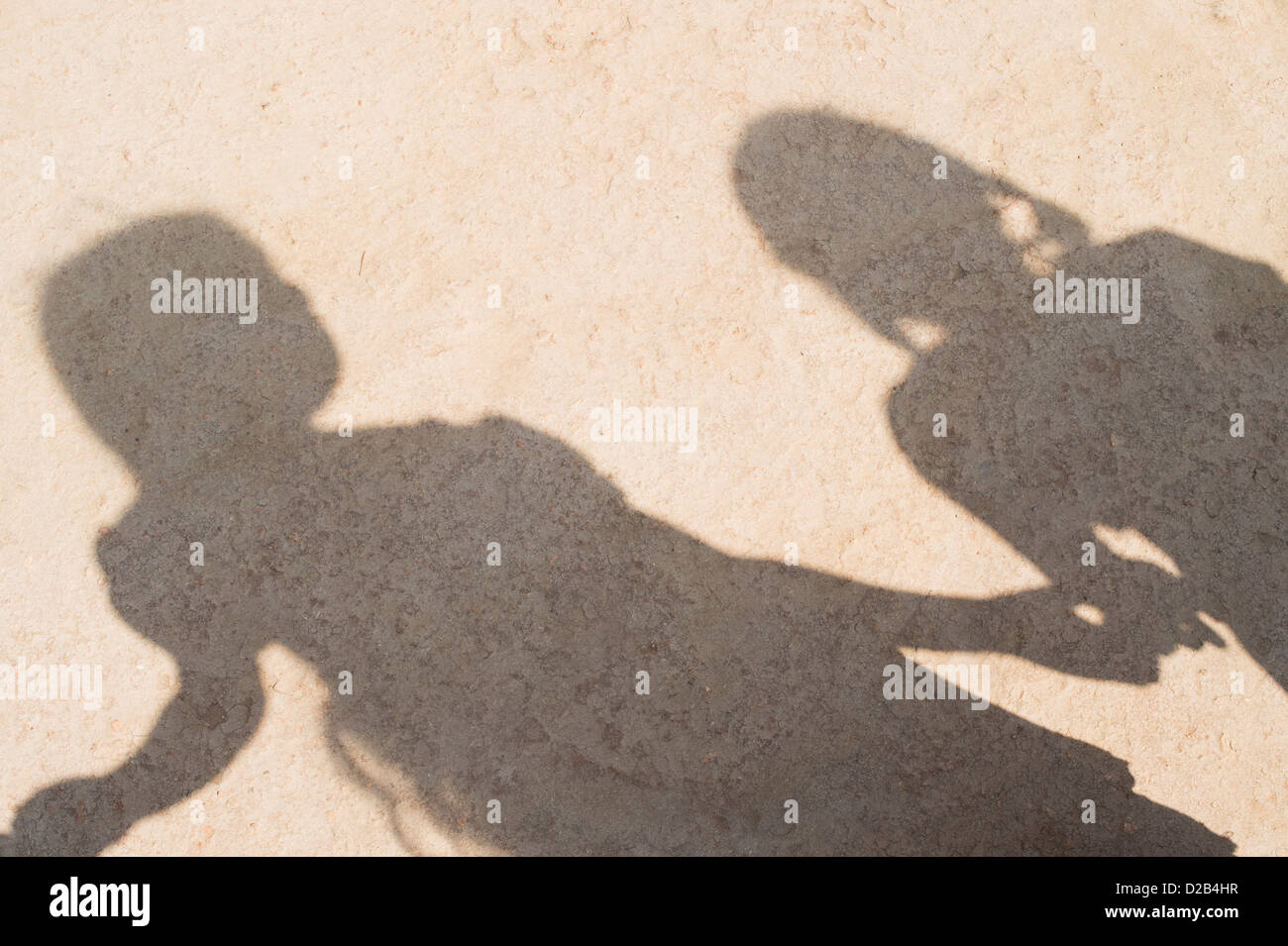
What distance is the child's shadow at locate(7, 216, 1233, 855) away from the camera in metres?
3.48

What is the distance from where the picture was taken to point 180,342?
3582 millimetres

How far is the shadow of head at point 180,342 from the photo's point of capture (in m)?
3.55

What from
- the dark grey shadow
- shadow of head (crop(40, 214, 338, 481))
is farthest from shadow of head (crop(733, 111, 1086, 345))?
shadow of head (crop(40, 214, 338, 481))

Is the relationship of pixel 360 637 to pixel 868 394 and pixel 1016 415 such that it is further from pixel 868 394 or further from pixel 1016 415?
pixel 1016 415

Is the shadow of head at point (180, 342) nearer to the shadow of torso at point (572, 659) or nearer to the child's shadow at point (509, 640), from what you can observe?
the child's shadow at point (509, 640)

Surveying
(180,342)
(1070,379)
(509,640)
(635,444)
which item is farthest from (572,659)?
(1070,379)

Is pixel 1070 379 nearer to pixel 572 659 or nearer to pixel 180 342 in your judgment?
pixel 572 659

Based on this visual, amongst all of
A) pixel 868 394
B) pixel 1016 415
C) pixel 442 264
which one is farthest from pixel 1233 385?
pixel 442 264

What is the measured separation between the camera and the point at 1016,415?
364 cm

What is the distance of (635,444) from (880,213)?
1478 millimetres

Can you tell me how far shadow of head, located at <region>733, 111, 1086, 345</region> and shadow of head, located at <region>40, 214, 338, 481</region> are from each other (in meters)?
2.04

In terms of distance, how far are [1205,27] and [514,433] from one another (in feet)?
11.8

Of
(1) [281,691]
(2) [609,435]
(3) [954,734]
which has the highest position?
(2) [609,435]

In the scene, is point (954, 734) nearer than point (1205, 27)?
Yes
